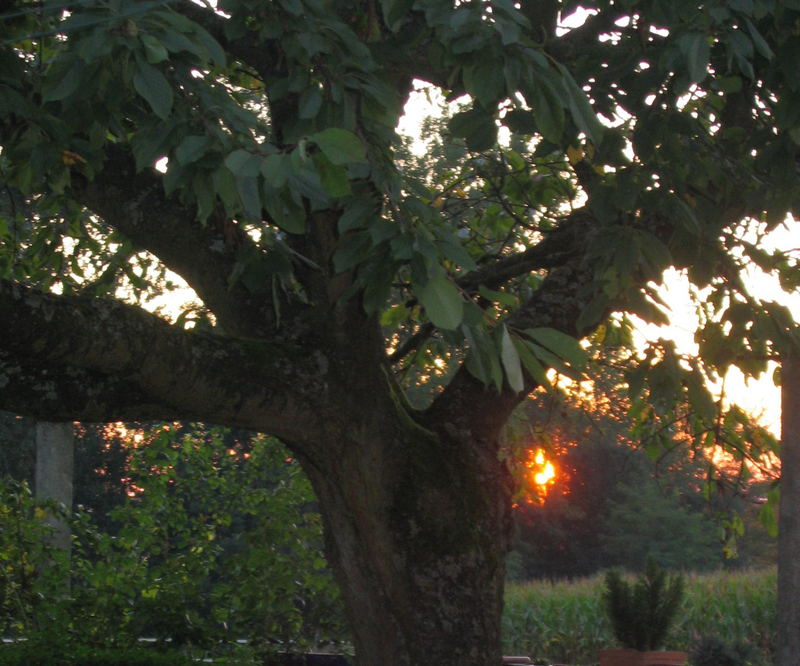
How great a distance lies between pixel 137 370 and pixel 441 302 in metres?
1.74

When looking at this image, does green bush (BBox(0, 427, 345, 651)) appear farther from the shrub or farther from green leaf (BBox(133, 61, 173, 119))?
green leaf (BBox(133, 61, 173, 119))

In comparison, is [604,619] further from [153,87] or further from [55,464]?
[153,87]

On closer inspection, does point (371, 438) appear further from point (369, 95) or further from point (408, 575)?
point (369, 95)

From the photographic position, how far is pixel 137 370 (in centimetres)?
415

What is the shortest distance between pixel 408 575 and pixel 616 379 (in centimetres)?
978

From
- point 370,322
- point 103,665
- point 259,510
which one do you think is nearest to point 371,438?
point 370,322

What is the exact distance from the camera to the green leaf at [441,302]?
281cm

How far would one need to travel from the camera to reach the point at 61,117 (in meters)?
4.25

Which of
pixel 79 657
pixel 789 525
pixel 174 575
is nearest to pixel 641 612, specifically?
pixel 174 575

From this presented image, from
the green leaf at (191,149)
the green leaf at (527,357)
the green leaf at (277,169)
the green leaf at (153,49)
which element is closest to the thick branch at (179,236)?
the green leaf at (191,149)

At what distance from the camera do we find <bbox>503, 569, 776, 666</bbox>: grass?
1564 centimetres

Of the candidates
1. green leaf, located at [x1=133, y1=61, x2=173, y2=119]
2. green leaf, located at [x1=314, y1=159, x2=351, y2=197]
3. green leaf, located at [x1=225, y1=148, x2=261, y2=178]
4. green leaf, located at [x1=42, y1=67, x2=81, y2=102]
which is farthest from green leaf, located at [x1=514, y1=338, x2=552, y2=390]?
green leaf, located at [x1=42, y1=67, x2=81, y2=102]

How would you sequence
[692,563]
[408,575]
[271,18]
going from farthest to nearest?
[692,563], [408,575], [271,18]

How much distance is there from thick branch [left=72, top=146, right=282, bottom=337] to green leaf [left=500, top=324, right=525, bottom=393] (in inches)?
87.8
